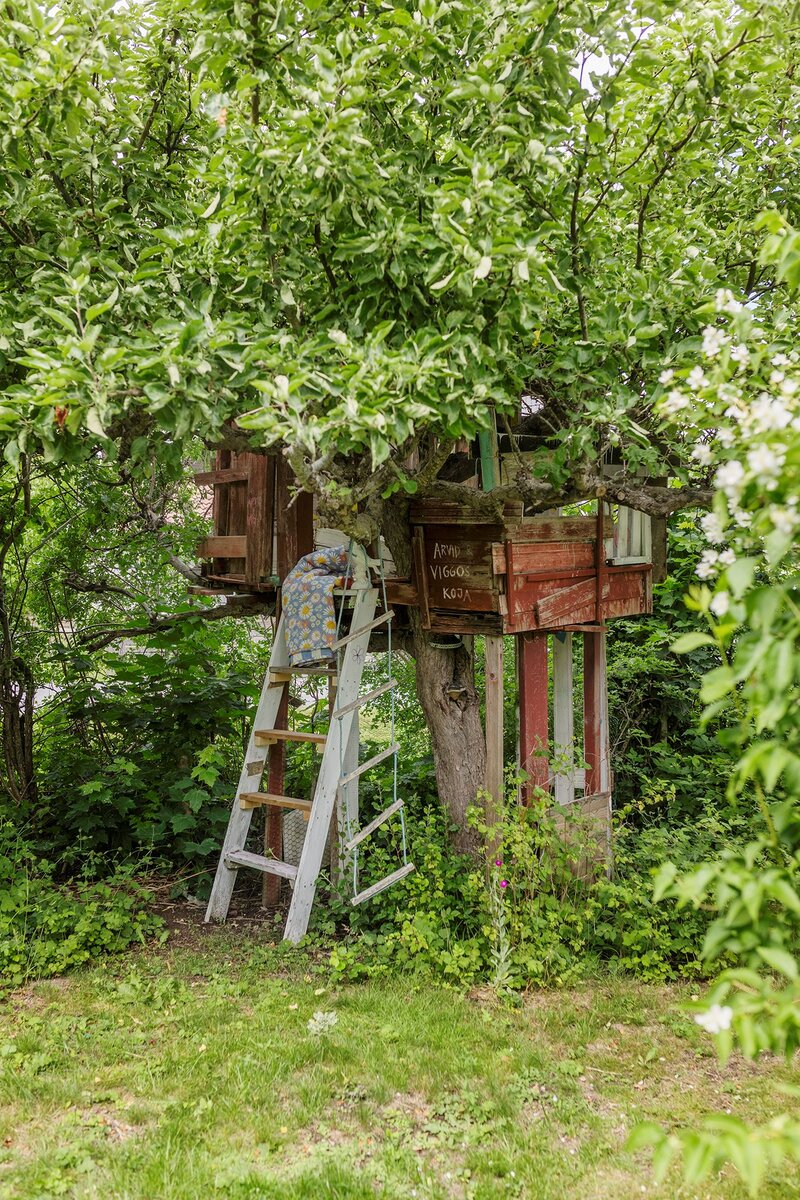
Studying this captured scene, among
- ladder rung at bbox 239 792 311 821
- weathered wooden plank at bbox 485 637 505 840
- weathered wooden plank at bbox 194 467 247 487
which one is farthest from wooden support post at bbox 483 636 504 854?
weathered wooden plank at bbox 194 467 247 487

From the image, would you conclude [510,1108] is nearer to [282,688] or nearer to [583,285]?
[282,688]

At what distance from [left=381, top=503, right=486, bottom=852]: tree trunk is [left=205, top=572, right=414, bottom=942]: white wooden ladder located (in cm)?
40

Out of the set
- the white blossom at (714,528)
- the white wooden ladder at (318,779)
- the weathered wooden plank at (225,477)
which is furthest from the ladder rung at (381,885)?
the white blossom at (714,528)

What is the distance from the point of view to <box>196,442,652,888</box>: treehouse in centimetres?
541

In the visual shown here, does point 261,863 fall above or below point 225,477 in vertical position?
below

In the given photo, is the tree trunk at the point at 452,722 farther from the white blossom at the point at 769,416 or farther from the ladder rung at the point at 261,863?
the white blossom at the point at 769,416

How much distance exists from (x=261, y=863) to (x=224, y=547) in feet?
8.25

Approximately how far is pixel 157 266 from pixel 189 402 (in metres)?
0.61

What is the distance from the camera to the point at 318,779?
5.23 metres

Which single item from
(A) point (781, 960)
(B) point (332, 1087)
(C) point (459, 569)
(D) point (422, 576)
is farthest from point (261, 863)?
(A) point (781, 960)

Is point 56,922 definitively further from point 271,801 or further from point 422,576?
point 422,576

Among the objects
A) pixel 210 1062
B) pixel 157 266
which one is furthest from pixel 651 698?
pixel 157 266

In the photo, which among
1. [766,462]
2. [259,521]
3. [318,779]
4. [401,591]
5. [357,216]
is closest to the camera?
[766,462]

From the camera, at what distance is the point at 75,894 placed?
18.9ft
